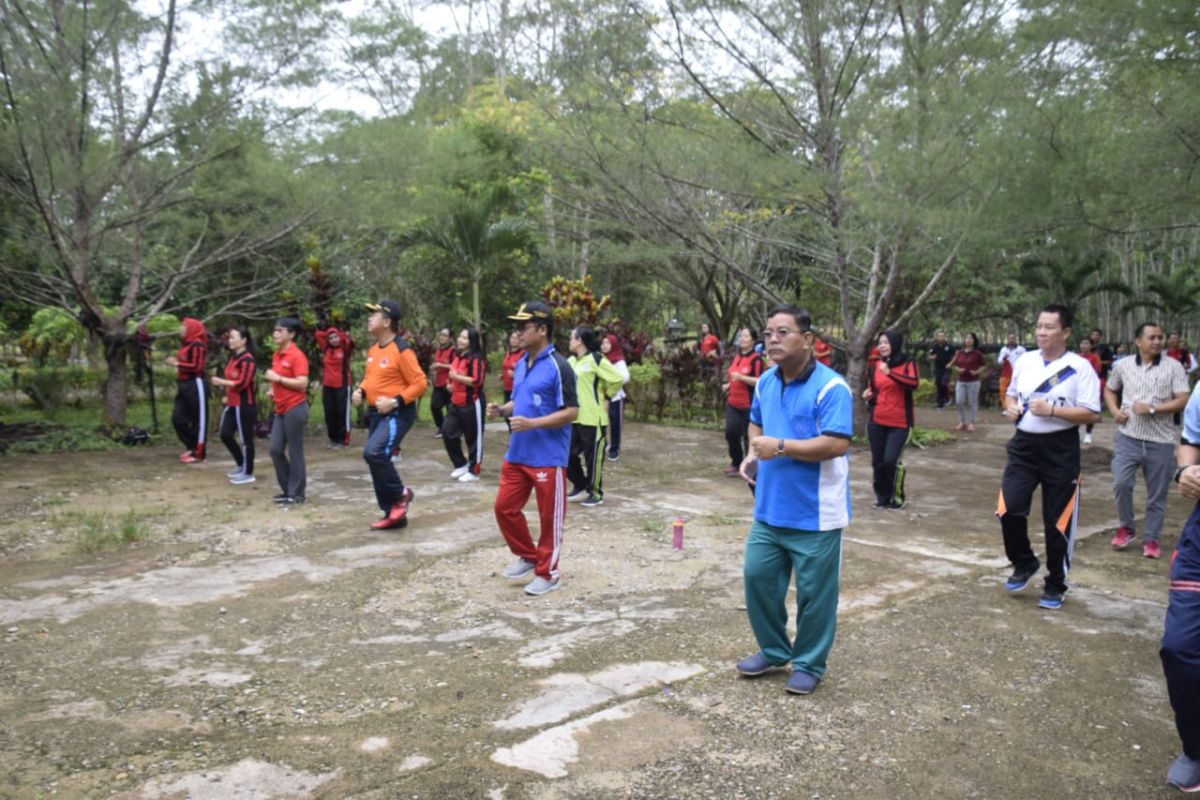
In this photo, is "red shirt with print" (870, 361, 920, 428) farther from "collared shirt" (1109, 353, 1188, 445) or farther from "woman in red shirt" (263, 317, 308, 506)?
"woman in red shirt" (263, 317, 308, 506)

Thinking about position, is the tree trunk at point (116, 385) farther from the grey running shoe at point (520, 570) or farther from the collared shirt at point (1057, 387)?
the collared shirt at point (1057, 387)

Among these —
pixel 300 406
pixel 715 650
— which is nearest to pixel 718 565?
pixel 715 650

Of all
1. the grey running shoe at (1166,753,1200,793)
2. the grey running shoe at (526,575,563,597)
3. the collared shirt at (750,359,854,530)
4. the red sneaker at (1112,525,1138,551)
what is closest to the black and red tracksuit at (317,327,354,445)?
the grey running shoe at (526,575,563,597)

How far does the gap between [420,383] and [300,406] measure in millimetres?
1467

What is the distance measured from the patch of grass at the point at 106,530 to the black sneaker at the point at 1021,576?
611 centimetres

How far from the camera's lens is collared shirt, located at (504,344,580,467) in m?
5.67

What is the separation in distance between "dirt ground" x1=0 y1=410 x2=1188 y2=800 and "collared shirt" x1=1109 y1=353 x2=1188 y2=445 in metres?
0.91

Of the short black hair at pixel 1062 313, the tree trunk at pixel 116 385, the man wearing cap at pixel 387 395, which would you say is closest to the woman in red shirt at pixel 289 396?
the man wearing cap at pixel 387 395

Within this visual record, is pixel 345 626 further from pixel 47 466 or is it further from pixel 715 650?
pixel 47 466

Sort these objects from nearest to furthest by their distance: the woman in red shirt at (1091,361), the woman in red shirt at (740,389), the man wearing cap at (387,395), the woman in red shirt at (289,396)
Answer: the man wearing cap at (387,395) < the woman in red shirt at (289,396) < the woman in red shirt at (740,389) < the woman in red shirt at (1091,361)

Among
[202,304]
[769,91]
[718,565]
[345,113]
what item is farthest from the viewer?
[202,304]

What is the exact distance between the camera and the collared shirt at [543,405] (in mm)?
5668

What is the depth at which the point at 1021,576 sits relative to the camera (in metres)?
5.56

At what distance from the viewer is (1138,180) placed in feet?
24.9
